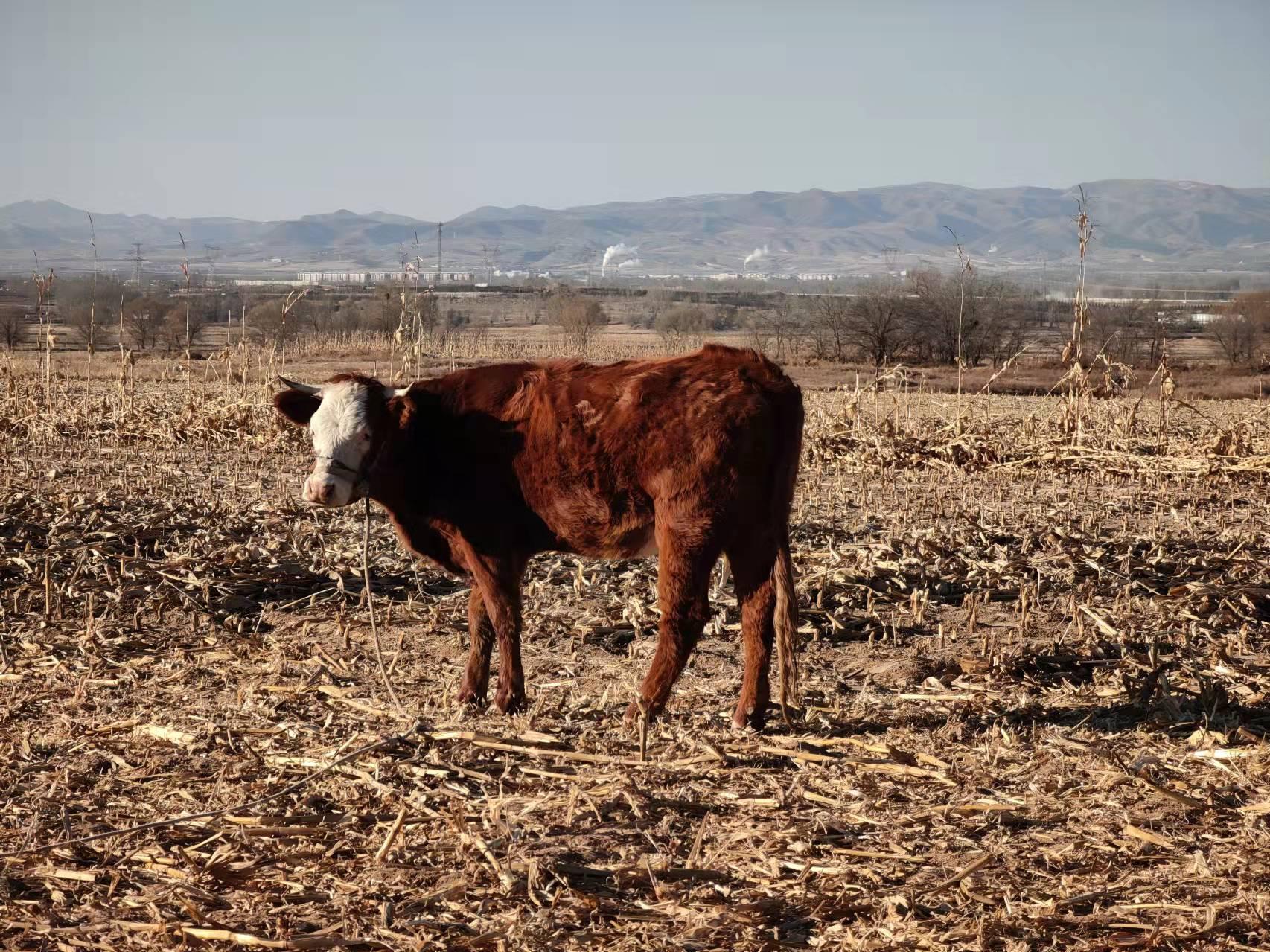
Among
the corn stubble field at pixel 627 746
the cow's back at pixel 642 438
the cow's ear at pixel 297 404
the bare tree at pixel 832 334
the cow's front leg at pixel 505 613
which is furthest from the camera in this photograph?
the bare tree at pixel 832 334

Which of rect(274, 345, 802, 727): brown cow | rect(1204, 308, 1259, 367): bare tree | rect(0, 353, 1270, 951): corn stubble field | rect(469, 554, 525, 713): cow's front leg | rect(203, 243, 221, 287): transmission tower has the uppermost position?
rect(203, 243, 221, 287): transmission tower

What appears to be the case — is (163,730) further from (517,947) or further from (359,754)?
(517,947)

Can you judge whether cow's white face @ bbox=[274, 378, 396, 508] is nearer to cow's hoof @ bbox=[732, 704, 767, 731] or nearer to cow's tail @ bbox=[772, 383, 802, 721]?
cow's tail @ bbox=[772, 383, 802, 721]

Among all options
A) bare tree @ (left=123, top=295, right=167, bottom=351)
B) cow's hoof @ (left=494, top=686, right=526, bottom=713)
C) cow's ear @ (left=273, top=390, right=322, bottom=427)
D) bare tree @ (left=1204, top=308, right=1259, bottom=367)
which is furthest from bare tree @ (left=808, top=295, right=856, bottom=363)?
cow's ear @ (left=273, top=390, right=322, bottom=427)

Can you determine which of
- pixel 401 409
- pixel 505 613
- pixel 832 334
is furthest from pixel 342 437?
pixel 832 334

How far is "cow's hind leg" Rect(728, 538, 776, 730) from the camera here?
664 centimetres

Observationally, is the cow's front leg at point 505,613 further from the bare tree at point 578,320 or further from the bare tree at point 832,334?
the bare tree at point 578,320

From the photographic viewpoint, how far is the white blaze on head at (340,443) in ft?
21.3

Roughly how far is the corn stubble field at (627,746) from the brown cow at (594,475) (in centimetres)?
54

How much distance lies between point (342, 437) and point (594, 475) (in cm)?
130

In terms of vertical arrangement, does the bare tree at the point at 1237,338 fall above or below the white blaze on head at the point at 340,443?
above

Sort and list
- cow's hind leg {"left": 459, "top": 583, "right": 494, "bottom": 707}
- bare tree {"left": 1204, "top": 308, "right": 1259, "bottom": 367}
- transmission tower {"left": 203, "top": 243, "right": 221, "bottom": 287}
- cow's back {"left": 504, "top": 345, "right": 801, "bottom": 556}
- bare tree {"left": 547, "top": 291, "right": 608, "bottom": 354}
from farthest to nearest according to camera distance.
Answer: bare tree {"left": 547, "top": 291, "right": 608, "bottom": 354} → bare tree {"left": 1204, "top": 308, "right": 1259, "bottom": 367} → transmission tower {"left": 203, "top": 243, "right": 221, "bottom": 287} → cow's hind leg {"left": 459, "top": 583, "right": 494, "bottom": 707} → cow's back {"left": 504, "top": 345, "right": 801, "bottom": 556}

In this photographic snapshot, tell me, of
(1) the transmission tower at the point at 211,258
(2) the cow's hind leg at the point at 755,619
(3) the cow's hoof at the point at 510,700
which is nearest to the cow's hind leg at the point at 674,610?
(2) the cow's hind leg at the point at 755,619

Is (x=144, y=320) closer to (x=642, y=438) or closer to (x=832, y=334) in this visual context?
(x=832, y=334)
